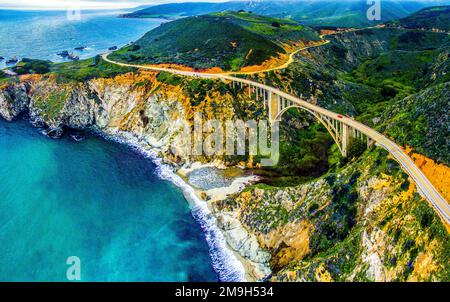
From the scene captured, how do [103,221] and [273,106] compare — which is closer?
[103,221]

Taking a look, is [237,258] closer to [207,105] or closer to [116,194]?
[116,194]

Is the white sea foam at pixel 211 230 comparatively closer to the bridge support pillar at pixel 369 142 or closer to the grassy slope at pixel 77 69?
the bridge support pillar at pixel 369 142

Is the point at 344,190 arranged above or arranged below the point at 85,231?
above

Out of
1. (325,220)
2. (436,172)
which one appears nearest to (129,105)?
(325,220)

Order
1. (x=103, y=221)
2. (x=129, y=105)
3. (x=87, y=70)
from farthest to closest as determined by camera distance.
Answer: (x=87, y=70) → (x=129, y=105) → (x=103, y=221)

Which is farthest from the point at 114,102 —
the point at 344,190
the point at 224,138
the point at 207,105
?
the point at 344,190
